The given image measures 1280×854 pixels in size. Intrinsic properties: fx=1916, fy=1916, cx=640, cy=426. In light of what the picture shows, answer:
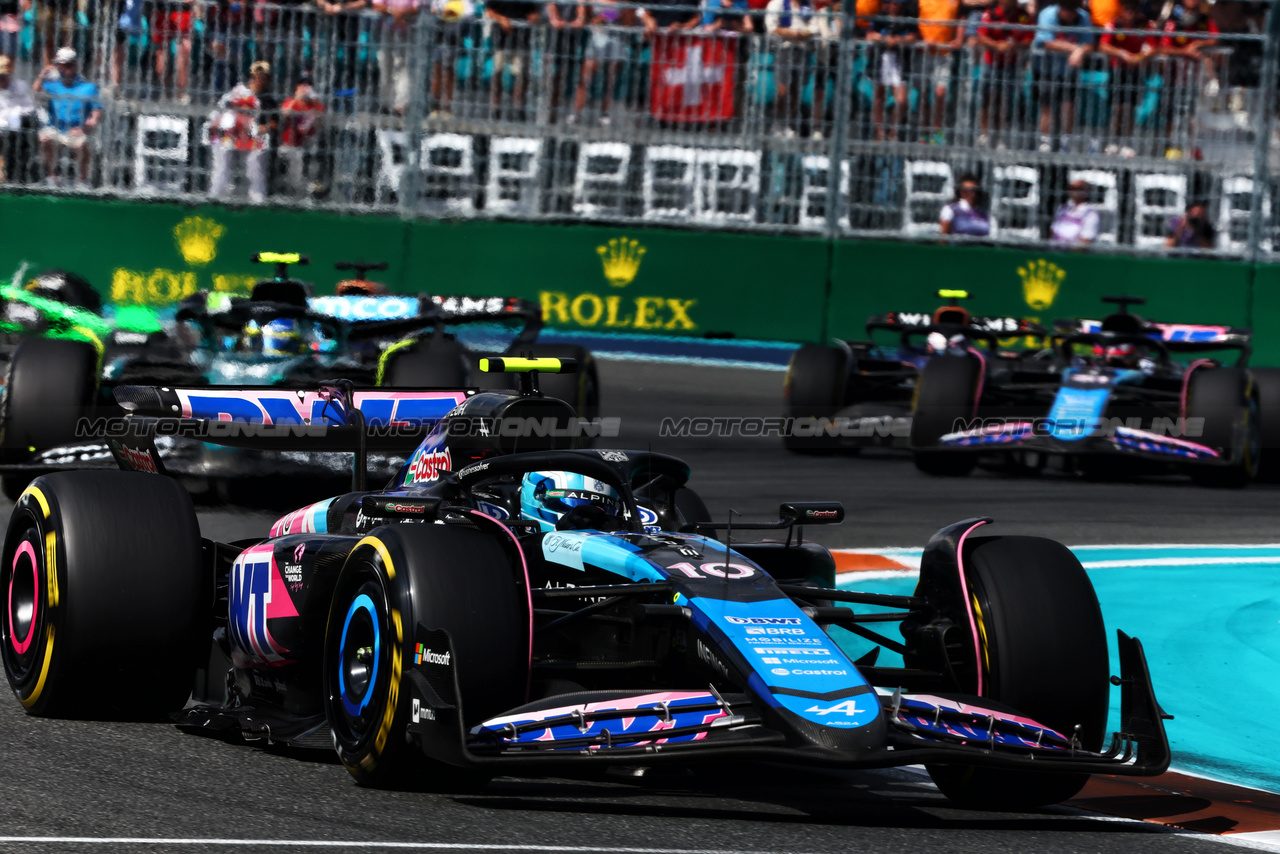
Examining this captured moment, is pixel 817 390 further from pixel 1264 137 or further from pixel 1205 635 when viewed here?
pixel 1205 635

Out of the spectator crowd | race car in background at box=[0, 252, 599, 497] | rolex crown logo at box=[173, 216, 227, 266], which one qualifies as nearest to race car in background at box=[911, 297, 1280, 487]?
race car in background at box=[0, 252, 599, 497]

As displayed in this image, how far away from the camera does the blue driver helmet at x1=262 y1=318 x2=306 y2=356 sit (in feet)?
41.5

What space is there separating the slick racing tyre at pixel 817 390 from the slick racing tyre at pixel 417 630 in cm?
897

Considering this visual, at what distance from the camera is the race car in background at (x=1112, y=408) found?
43.0 ft

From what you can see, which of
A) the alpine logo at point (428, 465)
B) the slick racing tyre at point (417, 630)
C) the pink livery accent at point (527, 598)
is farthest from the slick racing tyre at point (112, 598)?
the pink livery accent at point (527, 598)

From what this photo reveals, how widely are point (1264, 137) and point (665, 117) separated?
5.21m

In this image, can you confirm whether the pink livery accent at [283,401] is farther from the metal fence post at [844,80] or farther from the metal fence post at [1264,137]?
the metal fence post at [1264,137]

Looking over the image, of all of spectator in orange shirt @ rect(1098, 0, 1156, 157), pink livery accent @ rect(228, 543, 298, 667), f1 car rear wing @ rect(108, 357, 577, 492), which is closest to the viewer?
pink livery accent @ rect(228, 543, 298, 667)

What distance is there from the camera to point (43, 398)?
10.9 meters

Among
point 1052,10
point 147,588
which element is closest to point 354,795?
point 147,588

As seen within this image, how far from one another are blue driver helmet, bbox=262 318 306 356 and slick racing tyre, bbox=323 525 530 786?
→ 23.7 ft

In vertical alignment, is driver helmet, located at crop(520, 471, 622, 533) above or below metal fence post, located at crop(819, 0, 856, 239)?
below

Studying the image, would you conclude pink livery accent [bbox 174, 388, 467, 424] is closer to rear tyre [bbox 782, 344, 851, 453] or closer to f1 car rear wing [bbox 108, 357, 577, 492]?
f1 car rear wing [bbox 108, 357, 577, 492]

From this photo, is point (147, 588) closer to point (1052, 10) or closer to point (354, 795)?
point (354, 795)
